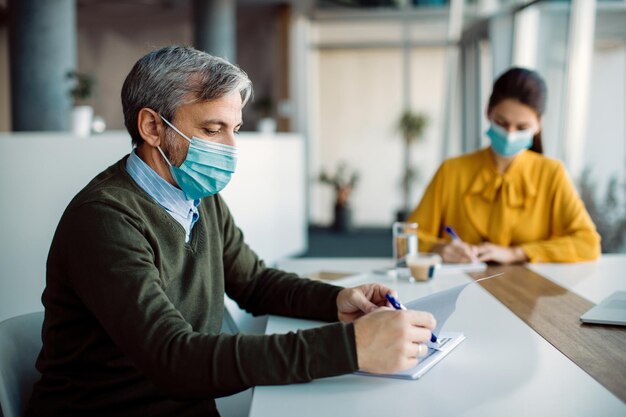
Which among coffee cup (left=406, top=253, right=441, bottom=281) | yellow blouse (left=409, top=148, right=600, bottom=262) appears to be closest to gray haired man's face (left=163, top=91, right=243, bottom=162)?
coffee cup (left=406, top=253, right=441, bottom=281)

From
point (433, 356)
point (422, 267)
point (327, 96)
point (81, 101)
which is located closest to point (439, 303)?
point (433, 356)

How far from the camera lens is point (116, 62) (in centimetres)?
1265

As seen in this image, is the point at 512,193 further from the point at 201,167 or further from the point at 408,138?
the point at 408,138

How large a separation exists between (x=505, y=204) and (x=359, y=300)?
1239 millimetres

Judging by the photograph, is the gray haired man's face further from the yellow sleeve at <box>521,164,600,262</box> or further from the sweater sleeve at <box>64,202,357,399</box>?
the yellow sleeve at <box>521,164,600,262</box>

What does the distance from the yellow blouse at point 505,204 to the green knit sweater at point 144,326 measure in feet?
3.84

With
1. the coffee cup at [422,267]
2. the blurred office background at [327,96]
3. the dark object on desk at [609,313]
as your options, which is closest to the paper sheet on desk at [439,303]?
the dark object on desk at [609,313]

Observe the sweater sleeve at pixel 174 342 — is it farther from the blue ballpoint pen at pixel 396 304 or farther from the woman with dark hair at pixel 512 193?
the woman with dark hair at pixel 512 193

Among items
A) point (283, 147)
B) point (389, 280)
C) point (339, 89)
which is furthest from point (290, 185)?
point (389, 280)

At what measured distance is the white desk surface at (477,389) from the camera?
40.1 inches

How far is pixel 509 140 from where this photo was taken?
245 cm

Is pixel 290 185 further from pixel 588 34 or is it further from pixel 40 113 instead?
pixel 588 34

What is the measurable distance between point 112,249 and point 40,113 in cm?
464

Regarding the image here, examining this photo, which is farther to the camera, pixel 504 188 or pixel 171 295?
pixel 504 188
